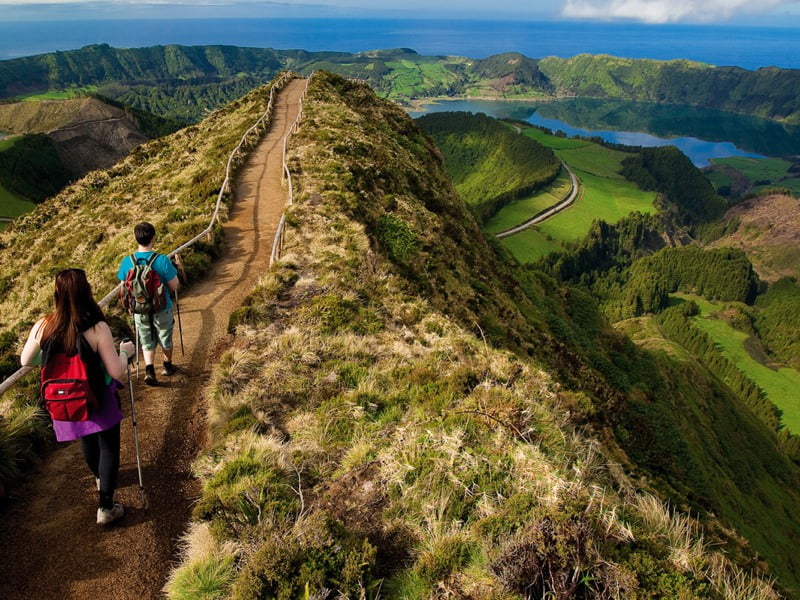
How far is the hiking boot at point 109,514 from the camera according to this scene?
665cm

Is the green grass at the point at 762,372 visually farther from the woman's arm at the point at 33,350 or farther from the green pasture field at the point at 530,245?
the woman's arm at the point at 33,350

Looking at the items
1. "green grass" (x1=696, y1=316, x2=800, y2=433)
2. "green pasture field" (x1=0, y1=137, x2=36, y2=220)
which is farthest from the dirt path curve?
"green grass" (x1=696, y1=316, x2=800, y2=433)

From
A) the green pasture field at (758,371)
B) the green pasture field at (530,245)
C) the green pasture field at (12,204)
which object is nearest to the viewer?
the green pasture field at (12,204)

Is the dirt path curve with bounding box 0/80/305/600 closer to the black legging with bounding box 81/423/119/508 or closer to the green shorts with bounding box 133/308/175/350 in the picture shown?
the black legging with bounding box 81/423/119/508

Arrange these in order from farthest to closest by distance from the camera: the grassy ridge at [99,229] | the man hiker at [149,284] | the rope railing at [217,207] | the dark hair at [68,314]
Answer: the man hiker at [149,284] < the grassy ridge at [99,229] < the rope railing at [217,207] < the dark hair at [68,314]

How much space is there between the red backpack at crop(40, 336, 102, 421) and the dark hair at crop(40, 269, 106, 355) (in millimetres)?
121

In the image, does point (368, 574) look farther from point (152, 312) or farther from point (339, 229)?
point (339, 229)

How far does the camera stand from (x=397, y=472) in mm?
6906

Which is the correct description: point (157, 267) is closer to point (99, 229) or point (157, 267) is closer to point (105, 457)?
point (105, 457)

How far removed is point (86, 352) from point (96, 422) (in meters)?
1.03

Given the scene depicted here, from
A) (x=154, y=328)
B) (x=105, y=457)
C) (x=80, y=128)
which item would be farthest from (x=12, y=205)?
(x=105, y=457)

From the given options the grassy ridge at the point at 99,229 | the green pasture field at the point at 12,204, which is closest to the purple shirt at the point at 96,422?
the grassy ridge at the point at 99,229

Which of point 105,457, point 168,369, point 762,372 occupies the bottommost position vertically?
point 762,372

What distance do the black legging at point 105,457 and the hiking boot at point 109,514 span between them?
0.19 feet
